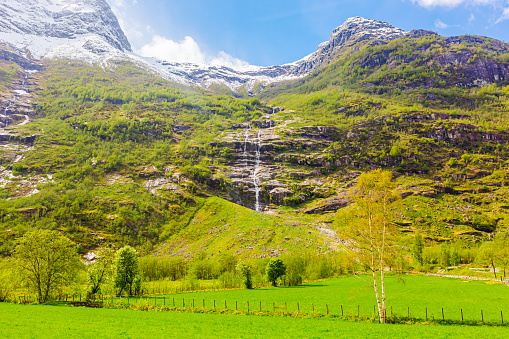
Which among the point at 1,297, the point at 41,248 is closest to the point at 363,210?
the point at 41,248

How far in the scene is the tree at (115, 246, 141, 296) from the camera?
70188 millimetres

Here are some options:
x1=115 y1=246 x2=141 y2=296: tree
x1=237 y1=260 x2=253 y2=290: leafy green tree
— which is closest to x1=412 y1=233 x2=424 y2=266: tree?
x1=237 y1=260 x2=253 y2=290: leafy green tree

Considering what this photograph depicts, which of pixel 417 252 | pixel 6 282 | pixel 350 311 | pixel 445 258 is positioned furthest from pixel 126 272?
pixel 445 258

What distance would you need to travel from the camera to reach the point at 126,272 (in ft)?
234

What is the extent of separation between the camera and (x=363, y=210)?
115 ft

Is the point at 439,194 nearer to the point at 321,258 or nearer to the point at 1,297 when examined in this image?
the point at 321,258

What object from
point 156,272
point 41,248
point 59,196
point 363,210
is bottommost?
point 156,272

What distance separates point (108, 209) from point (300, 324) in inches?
6346

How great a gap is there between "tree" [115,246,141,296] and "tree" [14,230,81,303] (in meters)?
14.1

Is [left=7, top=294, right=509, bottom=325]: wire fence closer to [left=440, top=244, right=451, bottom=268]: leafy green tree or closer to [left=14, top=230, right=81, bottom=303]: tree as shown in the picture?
[left=14, top=230, right=81, bottom=303]: tree

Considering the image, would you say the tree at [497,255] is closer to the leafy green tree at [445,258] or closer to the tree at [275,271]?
the leafy green tree at [445,258]

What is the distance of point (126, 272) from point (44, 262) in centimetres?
2106

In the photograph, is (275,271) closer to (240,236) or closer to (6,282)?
(240,236)

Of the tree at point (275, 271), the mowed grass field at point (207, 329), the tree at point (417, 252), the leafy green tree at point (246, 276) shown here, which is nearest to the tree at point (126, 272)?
the leafy green tree at point (246, 276)
